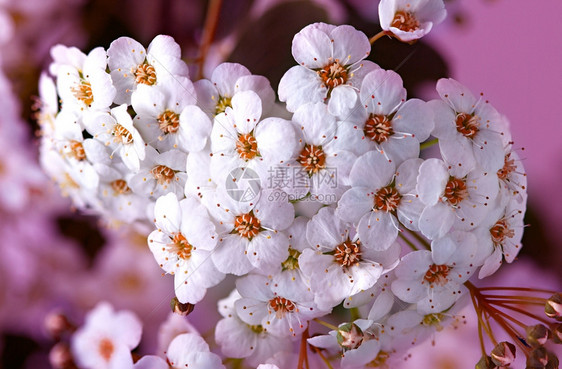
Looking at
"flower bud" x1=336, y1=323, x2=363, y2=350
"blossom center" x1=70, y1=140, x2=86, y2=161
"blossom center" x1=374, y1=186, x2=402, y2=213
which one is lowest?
"flower bud" x1=336, y1=323, x2=363, y2=350

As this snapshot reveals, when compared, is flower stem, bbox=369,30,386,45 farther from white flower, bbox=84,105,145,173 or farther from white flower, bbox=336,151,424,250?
white flower, bbox=84,105,145,173

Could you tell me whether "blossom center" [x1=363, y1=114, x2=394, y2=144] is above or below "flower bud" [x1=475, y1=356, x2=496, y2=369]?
above

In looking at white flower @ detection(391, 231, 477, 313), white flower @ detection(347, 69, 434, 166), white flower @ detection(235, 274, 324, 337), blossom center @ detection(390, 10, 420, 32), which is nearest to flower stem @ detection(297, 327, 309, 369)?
white flower @ detection(235, 274, 324, 337)

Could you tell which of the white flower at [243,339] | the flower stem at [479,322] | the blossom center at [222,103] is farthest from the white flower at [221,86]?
the flower stem at [479,322]

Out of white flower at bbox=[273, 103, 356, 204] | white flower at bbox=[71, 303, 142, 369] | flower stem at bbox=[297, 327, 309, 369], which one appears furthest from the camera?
white flower at bbox=[71, 303, 142, 369]

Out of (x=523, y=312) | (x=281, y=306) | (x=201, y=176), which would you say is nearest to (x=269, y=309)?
(x=281, y=306)

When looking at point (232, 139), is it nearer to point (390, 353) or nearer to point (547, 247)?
point (390, 353)
